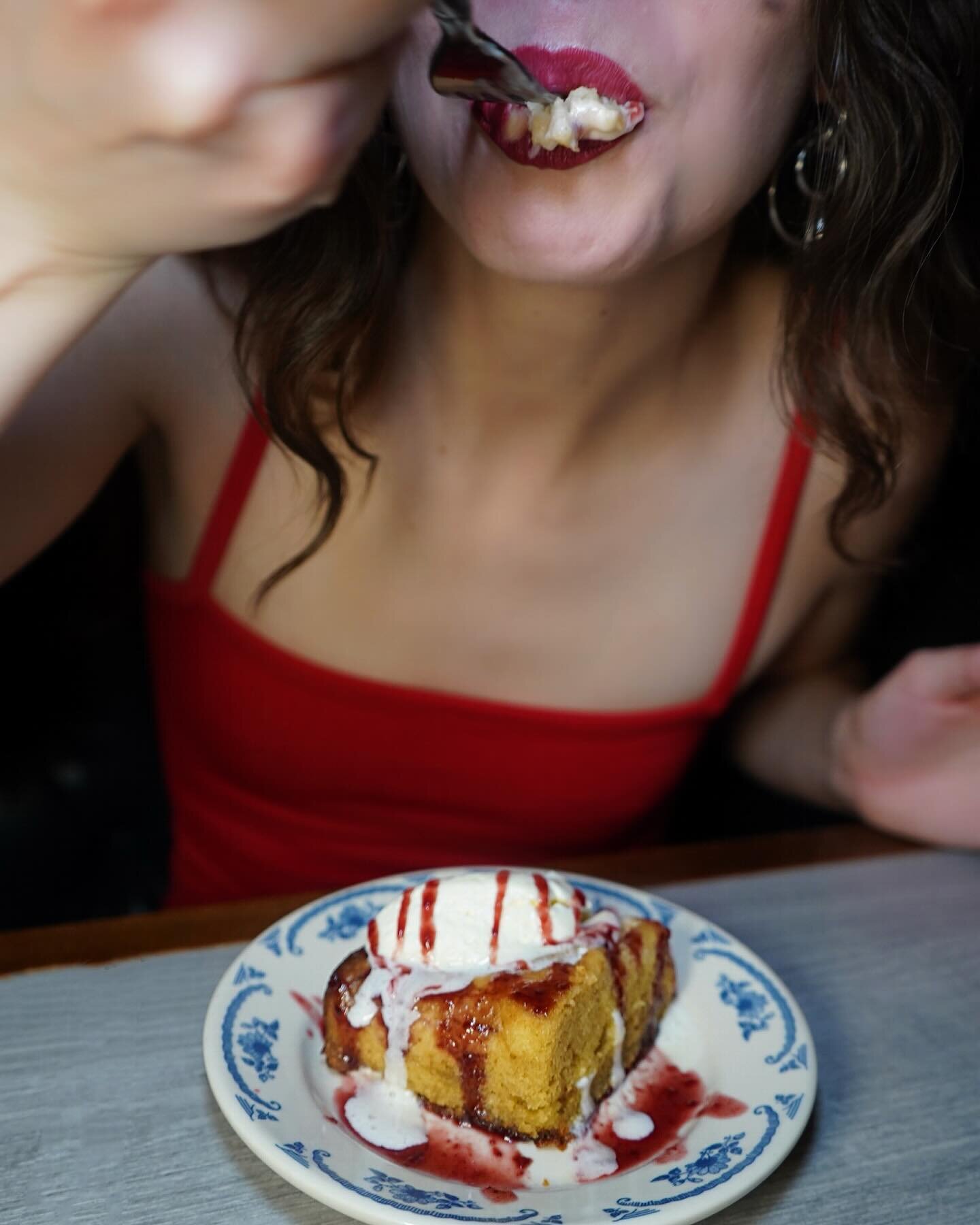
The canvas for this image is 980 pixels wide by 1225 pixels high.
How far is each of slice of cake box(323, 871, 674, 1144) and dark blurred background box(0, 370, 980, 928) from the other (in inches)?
30.3

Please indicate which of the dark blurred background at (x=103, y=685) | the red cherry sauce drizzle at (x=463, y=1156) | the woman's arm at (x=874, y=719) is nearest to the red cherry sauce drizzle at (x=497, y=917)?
the red cherry sauce drizzle at (x=463, y=1156)

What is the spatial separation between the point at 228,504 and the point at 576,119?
57 centimetres

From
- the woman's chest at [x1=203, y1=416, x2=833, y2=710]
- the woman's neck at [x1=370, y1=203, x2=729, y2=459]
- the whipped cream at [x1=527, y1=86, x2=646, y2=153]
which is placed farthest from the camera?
the woman's chest at [x1=203, y1=416, x2=833, y2=710]

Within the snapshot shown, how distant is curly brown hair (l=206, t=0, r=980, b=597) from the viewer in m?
0.99

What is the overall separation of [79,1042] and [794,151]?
3.16ft

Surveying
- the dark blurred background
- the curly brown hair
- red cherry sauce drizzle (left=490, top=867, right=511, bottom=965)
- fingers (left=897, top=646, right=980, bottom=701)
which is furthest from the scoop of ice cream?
the dark blurred background

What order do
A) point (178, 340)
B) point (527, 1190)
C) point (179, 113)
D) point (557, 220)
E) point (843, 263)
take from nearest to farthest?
point (179, 113) < point (527, 1190) < point (557, 220) < point (843, 263) < point (178, 340)

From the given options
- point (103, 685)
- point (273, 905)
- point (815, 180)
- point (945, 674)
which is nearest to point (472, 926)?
point (273, 905)

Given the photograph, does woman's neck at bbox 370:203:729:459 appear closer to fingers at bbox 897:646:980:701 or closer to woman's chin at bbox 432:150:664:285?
woman's chin at bbox 432:150:664:285

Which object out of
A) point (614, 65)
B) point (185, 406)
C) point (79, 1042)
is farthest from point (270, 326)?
point (79, 1042)

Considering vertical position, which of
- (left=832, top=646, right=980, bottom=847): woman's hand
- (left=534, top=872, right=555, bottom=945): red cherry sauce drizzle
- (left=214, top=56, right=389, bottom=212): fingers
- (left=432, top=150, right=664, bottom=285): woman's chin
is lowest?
(left=832, top=646, right=980, bottom=847): woman's hand

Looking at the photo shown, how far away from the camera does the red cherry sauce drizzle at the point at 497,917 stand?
31.2 inches

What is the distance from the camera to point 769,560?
1.36m

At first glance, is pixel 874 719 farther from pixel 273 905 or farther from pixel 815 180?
pixel 273 905
